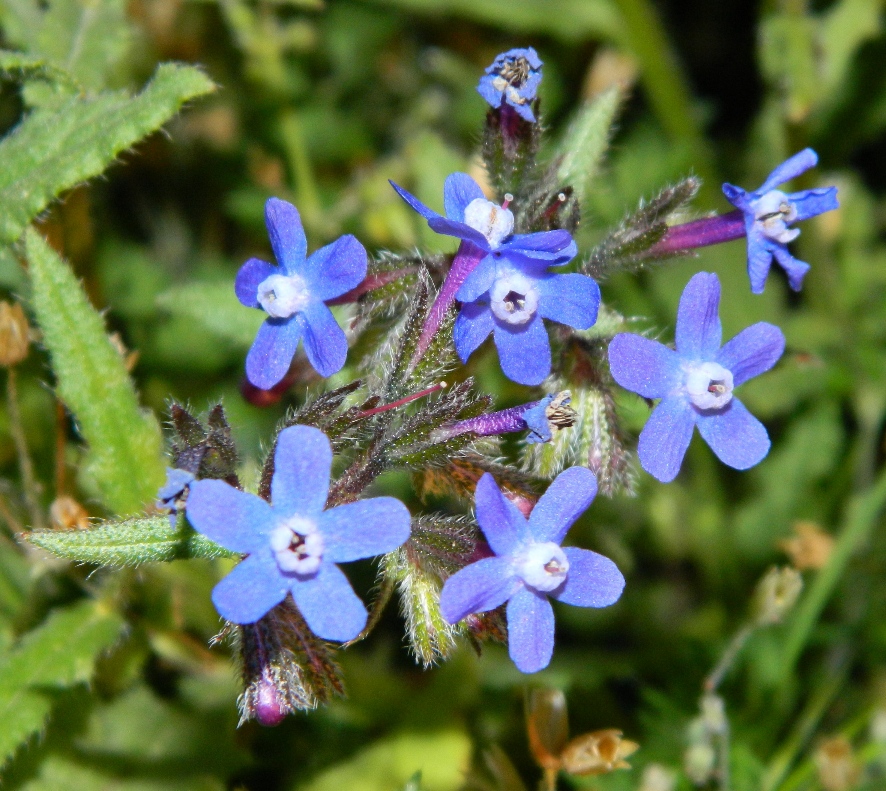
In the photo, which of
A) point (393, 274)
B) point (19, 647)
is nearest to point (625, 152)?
point (393, 274)

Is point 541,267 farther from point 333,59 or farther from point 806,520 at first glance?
point 333,59

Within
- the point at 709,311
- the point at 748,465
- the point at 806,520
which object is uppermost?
the point at 709,311

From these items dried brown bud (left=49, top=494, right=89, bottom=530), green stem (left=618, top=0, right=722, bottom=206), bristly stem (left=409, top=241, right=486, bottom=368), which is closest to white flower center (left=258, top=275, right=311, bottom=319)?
bristly stem (left=409, top=241, right=486, bottom=368)

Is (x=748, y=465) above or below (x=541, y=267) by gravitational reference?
below

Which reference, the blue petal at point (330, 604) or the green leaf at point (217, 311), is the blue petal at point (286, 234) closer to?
the blue petal at point (330, 604)

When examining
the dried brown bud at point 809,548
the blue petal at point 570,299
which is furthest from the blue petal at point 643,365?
the dried brown bud at point 809,548

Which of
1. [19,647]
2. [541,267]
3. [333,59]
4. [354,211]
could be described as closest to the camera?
[541,267]

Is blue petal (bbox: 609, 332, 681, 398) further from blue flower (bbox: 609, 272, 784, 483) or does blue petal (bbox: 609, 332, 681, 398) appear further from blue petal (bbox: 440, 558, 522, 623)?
blue petal (bbox: 440, 558, 522, 623)

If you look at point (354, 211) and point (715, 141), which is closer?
point (354, 211)

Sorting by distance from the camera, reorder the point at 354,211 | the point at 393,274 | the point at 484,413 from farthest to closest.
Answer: the point at 354,211
the point at 393,274
the point at 484,413
